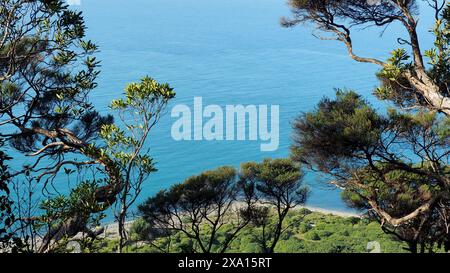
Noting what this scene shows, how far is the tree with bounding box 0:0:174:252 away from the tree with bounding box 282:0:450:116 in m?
2.20

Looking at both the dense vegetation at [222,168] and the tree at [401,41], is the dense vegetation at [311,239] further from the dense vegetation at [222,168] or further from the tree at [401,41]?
the tree at [401,41]

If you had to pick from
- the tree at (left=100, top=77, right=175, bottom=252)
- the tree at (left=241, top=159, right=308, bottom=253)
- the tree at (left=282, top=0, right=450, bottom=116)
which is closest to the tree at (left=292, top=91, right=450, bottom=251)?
the tree at (left=282, top=0, right=450, bottom=116)

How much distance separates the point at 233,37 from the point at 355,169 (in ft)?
107

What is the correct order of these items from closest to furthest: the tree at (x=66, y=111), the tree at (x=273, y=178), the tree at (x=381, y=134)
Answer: the tree at (x=66, y=111) → the tree at (x=381, y=134) → the tree at (x=273, y=178)

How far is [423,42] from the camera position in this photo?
1368 inches

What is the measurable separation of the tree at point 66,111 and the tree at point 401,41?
86.5 inches

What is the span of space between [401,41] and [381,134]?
1.32 m

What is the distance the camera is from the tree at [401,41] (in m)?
5.25

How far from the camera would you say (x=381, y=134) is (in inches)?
255

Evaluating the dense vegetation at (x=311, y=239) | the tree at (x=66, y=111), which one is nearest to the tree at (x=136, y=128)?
the tree at (x=66, y=111)

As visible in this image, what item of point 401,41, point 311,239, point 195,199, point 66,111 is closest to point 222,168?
point 195,199

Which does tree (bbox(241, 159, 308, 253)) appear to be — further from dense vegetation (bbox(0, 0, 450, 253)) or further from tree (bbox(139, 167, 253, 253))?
tree (bbox(139, 167, 253, 253))

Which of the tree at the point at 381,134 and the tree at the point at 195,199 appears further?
the tree at the point at 195,199
